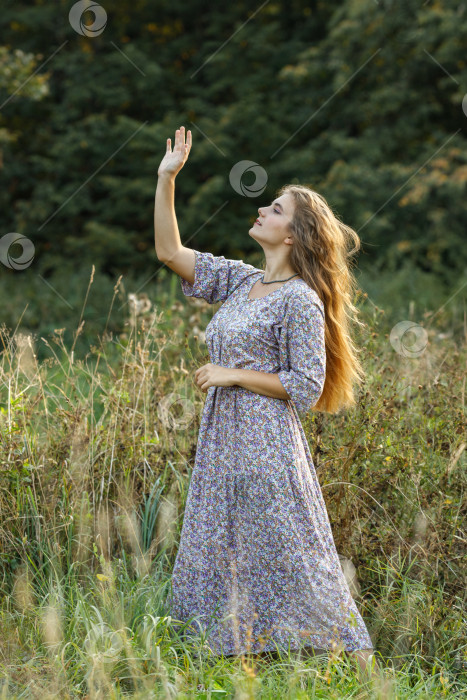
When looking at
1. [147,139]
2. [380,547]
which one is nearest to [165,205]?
[380,547]

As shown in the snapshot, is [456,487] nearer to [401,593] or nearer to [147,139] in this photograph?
[401,593]

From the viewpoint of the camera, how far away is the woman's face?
9.68 ft

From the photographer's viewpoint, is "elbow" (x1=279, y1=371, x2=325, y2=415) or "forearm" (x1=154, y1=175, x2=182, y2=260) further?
"forearm" (x1=154, y1=175, x2=182, y2=260)

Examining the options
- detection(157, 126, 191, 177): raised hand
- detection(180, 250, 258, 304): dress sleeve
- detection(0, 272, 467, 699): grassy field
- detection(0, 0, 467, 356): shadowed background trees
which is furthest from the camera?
detection(0, 0, 467, 356): shadowed background trees

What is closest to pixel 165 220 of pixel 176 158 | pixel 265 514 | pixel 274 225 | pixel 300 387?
pixel 176 158

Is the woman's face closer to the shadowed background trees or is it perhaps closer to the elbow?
the elbow

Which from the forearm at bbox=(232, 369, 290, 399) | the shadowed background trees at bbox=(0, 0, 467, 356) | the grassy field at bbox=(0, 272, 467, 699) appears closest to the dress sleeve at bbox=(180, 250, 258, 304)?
the forearm at bbox=(232, 369, 290, 399)

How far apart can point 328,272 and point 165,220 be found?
625 mm

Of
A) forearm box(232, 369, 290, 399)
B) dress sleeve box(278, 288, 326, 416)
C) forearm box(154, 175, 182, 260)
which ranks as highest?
forearm box(154, 175, 182, 260)

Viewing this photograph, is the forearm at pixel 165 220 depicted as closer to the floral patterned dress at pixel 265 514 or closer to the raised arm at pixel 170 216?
the raised arm at pixel 170 216

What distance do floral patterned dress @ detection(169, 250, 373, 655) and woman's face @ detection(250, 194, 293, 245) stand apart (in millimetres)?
177

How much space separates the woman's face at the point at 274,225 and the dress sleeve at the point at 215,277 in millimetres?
182

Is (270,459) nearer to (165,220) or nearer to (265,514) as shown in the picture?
(265,514)

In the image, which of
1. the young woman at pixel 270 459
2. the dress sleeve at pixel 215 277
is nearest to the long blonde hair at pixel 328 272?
the young woman at pixel 270 459
